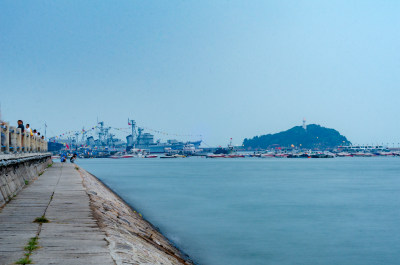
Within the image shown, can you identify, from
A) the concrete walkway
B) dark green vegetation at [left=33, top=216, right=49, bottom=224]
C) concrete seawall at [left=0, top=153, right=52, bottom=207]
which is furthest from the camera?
concrete seawall at [left=0, top=153, right=52, bottom=207]

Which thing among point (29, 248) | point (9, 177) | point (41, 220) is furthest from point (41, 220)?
point (9, 177)

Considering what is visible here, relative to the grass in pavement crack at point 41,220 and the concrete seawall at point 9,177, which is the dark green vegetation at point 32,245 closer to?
the grass in pavement crack at point 41,220

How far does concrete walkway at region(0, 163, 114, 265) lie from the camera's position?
6.34 m

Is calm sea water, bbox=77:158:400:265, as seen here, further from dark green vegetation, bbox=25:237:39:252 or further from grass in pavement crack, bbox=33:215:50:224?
dark green vegetation, bbox=25:237:39:252

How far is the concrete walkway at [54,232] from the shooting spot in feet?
20.8

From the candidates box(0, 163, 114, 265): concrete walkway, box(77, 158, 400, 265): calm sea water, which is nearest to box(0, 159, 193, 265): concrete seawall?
box(0, 163, 114, 265): concrete walkway

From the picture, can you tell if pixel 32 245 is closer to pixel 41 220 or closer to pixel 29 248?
pixel 29 248

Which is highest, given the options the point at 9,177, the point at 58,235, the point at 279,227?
the point at 9,177

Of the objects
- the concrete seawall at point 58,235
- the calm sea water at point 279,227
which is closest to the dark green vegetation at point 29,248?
the concrete seawall at point 58,235

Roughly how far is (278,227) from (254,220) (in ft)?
8.17

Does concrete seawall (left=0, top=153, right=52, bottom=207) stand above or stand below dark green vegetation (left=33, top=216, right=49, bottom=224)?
above

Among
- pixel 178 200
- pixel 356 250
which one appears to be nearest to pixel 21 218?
pixel 356 250

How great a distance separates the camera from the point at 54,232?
828 centimetres

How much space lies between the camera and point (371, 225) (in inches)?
958
